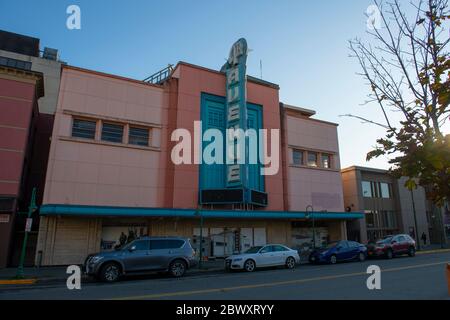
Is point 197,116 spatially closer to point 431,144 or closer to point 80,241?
point 80,241

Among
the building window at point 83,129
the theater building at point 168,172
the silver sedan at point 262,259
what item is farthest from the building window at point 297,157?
the building window at point 83,129

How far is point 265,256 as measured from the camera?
1908 centimetres

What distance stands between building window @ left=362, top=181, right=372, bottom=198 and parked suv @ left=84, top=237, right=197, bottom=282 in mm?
28105

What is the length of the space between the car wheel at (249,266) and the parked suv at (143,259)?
10.4 feet

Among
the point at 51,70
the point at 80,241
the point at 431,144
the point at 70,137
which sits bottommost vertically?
the point at 80,241

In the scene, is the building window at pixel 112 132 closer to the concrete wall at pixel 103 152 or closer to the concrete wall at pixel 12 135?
the concrete wall at pixel 103 152

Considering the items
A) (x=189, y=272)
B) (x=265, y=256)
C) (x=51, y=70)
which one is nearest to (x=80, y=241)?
(x=189, y=272)

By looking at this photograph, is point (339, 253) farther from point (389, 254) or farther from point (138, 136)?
point (138, 136)

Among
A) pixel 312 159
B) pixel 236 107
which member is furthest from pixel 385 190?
pixel 236 107

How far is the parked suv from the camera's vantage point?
14.2 metres

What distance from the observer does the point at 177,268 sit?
15914 millimetres

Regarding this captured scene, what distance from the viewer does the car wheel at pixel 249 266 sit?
18.1 m

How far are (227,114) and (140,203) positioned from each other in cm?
999

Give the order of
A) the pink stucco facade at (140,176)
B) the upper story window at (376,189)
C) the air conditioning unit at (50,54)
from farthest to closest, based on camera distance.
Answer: the air conditioning unit at (50,54), the upper story window at (376,189), the pink stucco facade at (140,176)
